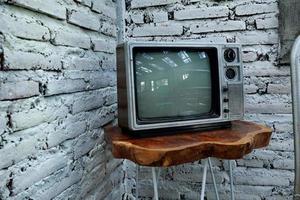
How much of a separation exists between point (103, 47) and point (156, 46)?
0.42 metres

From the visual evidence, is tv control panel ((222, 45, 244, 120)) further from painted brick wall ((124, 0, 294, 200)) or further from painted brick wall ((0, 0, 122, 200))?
painted brick wall ((0, 0, 122, 200))

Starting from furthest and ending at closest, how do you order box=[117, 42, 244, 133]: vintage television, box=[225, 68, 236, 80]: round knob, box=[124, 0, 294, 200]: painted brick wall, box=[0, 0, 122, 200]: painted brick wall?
box=[124, 0, 294, 200]: painted brick wall < box=[225, 68, 236, 80]: round knob < box=[117, 42, 244, 133]: vintage television < box=[0, 0, 122, 200]: painted brick wall

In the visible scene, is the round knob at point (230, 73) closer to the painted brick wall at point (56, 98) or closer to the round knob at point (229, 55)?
the round knob at point (229, 55)

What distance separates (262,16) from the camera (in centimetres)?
129

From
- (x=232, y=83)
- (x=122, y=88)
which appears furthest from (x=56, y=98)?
(x=232, y=83)

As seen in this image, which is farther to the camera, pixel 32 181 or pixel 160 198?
pixel 160 198

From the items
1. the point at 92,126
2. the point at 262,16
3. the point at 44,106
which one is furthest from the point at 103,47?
the point at 262,16

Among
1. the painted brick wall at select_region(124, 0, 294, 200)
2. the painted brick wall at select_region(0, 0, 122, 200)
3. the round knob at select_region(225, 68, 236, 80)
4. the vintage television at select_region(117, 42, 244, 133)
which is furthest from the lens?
the painted brick wall at select_region(124, 0, 294, 200)

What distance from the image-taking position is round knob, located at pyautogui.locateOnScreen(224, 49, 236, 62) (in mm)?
1006

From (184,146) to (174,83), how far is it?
244 mm

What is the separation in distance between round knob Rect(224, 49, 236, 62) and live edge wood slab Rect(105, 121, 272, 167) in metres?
0.26

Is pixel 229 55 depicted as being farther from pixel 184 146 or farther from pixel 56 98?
pixel 56 98

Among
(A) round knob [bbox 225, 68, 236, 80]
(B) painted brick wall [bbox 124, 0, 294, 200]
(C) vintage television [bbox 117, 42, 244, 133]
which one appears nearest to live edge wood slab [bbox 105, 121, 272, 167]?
(C) vintage television [bbox 117, 42, 244, 133]

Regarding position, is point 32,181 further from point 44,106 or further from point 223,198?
point 223,198
